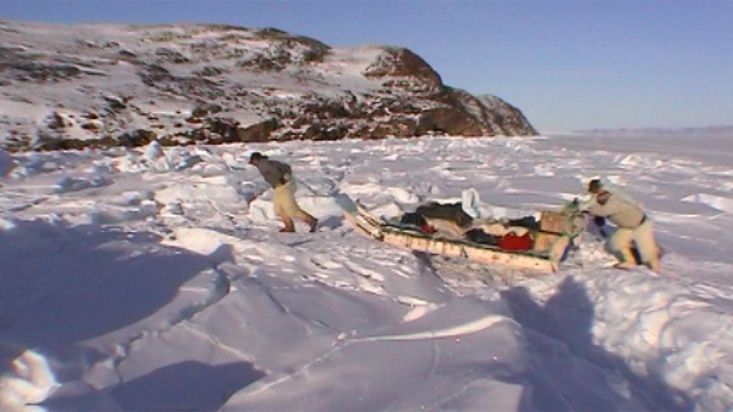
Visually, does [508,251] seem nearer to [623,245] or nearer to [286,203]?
[623,245]

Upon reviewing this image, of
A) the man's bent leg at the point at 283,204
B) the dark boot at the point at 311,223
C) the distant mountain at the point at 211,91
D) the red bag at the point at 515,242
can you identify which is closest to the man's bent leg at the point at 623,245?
the red bag at the point at 515,242

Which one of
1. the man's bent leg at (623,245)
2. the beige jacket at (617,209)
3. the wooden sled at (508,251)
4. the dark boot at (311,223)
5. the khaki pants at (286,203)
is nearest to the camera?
the wooden sled at (508,251)

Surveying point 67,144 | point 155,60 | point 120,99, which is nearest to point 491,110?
point 155,60

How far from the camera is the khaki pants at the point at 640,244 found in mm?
6762

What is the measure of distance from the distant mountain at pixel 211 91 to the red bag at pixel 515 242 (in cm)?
2031

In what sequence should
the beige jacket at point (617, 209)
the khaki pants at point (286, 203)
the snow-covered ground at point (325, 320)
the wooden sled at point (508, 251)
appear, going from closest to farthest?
1. the snow-covered ground at point (325, 320)
2. the wooden sled at point (508, 251)
3. the beige jacket at point (617, 209)
4. the khaki pants at point (286, 203)

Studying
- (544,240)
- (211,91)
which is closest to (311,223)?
(544,240)

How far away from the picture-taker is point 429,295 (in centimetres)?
583

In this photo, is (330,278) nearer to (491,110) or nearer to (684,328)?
(684,328)

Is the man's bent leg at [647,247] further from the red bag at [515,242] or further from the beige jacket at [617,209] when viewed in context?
the red bag at [515,242]

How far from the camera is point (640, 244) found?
6.79 m

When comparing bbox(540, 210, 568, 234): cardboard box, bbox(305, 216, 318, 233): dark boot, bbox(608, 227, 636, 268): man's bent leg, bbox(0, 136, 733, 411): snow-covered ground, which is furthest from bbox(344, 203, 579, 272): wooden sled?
bbox(305, 216, 318, 233): dark boot

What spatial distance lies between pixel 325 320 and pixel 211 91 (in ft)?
102

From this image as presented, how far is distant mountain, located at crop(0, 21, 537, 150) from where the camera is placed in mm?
26456
